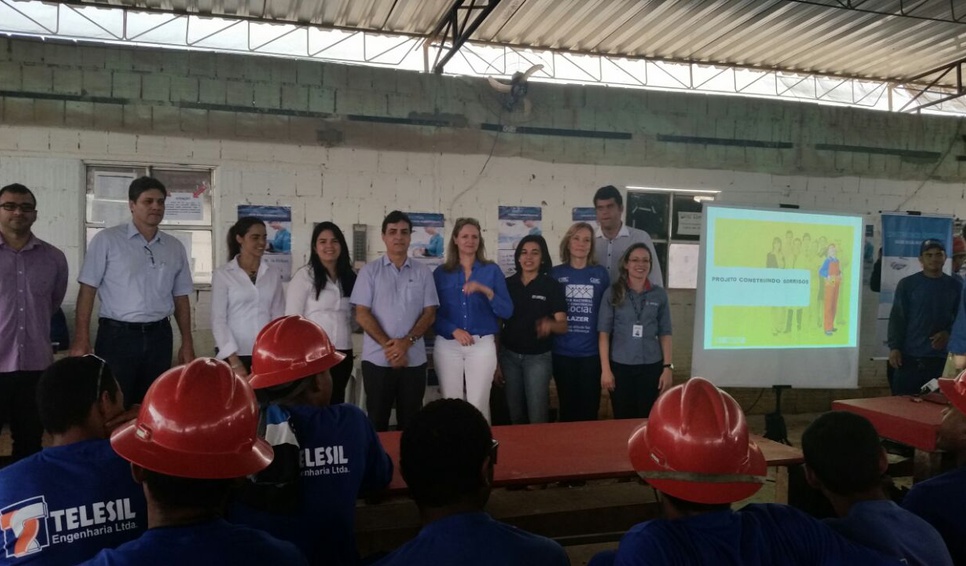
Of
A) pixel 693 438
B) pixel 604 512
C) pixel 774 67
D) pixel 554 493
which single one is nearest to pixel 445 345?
pixel 554 493

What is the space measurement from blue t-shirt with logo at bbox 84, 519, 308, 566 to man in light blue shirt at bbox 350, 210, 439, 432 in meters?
2.35

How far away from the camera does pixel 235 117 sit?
188 inches

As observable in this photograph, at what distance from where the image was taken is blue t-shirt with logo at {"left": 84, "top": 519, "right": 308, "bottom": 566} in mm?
895

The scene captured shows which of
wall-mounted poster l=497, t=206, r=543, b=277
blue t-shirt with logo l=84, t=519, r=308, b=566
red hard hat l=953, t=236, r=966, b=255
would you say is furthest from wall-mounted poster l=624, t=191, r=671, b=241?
blue t-shirt with logo l=84, t=519, r=308, b=566

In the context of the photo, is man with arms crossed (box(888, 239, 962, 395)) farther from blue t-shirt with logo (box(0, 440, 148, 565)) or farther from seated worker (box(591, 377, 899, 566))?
blue t-shirt with logo (box(0, 440, 148, 565))

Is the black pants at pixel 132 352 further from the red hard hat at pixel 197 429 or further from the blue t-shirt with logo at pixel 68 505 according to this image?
the red hard hat at pixel 197 429

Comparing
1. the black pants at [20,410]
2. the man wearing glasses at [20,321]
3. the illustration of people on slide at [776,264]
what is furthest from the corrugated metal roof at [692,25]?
the black pants at [20,410]

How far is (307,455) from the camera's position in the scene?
1513 mm

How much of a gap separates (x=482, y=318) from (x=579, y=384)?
671 millimetres

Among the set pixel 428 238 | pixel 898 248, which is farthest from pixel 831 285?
pixel 428 238

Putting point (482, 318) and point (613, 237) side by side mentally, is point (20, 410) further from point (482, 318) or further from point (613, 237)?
point (613, 237)

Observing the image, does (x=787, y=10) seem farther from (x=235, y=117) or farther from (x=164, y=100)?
(x=164, y=100)

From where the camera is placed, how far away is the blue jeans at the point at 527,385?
3588 mm

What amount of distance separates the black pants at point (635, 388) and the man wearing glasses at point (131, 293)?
235 cm
